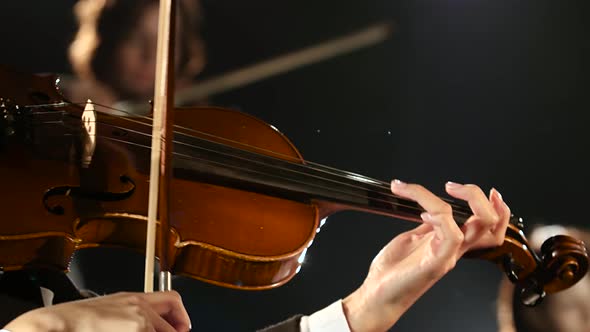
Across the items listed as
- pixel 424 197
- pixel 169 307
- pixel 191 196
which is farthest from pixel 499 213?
pixel 169 307

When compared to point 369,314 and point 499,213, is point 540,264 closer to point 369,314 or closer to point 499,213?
point 499,213

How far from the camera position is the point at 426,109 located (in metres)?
1.85

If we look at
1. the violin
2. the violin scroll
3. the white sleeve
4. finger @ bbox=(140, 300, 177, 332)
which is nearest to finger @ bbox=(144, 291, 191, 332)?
finger @ bbox=(140, 300, 177, 332)

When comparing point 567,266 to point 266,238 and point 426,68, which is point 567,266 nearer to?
point 266,238

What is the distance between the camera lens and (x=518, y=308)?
1.74 meters

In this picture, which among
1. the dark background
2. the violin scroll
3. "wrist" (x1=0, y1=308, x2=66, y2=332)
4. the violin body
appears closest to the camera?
"wrist" (x1=0, y1=308, x2=66, y2=332)

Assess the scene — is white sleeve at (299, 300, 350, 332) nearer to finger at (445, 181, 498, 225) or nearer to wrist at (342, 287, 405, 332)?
wrist at (342, 287, 405, 332)

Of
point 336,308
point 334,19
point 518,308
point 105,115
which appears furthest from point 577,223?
point 105,115

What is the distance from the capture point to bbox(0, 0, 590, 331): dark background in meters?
1.70

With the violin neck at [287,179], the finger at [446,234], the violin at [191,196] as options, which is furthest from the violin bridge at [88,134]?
the finger at [446,234]

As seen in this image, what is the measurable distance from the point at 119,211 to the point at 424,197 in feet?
1.29

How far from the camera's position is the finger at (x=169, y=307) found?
57cm

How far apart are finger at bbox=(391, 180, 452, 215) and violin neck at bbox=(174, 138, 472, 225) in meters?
0.18

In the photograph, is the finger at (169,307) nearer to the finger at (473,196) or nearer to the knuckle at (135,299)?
the knuckle at (135,299)
